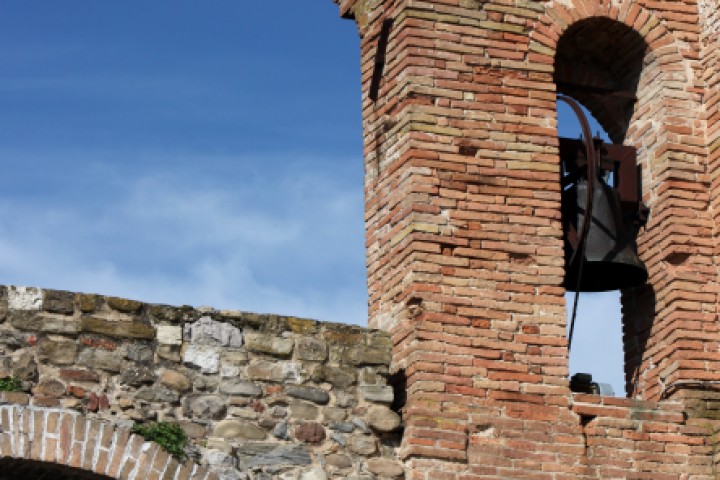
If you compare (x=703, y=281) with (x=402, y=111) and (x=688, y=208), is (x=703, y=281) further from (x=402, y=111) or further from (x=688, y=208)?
(x=402, y=111)

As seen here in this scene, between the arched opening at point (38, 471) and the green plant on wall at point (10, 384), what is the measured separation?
353 mm

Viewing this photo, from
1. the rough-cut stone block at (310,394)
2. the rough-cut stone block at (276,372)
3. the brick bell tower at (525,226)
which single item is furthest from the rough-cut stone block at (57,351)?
the brick bell tower at (525,226)

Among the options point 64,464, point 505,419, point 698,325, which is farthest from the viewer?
point 698,325

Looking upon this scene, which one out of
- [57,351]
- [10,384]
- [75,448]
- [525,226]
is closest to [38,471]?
[75,448]

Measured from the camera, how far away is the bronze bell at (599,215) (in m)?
9.80

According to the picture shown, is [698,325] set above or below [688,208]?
below

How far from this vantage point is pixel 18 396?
815 cm

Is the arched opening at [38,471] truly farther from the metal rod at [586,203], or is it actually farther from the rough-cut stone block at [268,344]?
the metal rod at [586,203]

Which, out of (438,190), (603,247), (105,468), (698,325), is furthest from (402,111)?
(105,468)

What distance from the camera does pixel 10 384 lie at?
26.8ft

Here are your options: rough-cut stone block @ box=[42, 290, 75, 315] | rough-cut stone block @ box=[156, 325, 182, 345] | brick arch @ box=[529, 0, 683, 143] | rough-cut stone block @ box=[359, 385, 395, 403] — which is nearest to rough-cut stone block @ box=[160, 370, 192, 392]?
rough-cut stone block @ box=[156, 325, 182, 345]

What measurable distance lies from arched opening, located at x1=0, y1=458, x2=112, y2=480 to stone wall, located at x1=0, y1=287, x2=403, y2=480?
7.8 inches

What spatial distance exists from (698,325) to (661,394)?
43cm

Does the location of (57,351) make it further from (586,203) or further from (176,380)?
(586,203)
